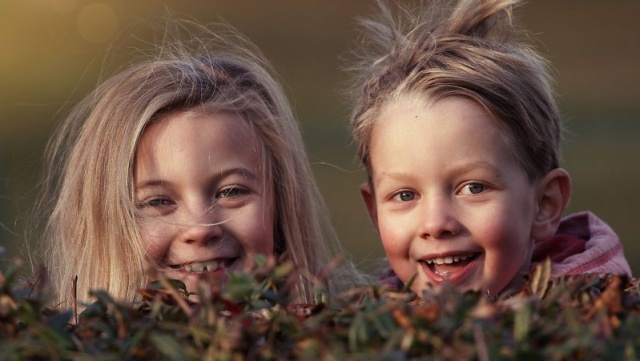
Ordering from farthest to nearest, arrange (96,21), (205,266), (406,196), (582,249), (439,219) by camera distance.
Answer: (96,21), (582,249), (205,266), (406,196), (439,219)

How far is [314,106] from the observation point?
9.30 m

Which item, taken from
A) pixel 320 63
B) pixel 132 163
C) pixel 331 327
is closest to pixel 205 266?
pixel 132 163

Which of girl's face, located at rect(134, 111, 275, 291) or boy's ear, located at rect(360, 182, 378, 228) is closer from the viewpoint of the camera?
girl's face, located at rect(134, 111, 275, 291)

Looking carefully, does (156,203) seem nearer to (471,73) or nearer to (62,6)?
(471,73)

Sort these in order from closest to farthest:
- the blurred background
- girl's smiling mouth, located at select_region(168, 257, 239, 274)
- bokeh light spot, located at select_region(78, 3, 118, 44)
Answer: girl's smiling mouth, located at select_region(168, 257, 239, 274)
the blurred background
bokeh light spot, located at select_region(78, 3, 118, 44)

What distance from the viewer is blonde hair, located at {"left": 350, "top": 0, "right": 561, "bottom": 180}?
8.25ft

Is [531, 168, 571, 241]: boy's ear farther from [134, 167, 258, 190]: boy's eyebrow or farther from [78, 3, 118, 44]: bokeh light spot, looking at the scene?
[78, 3, 118, 44]: bokeh light spot

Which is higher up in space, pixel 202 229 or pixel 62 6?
pixel 62 6

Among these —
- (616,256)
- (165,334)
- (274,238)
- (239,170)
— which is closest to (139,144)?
(239,170)

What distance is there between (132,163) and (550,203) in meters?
1.08

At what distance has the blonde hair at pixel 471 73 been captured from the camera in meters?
2.51

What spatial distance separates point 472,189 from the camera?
7.84ft

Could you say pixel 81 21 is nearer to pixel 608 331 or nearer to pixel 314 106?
pixel 314 106

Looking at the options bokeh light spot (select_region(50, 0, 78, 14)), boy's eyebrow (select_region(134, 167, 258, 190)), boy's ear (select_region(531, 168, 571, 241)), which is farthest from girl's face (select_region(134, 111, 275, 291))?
bokeh light spot (select_region(50, 0, 78, 14))
